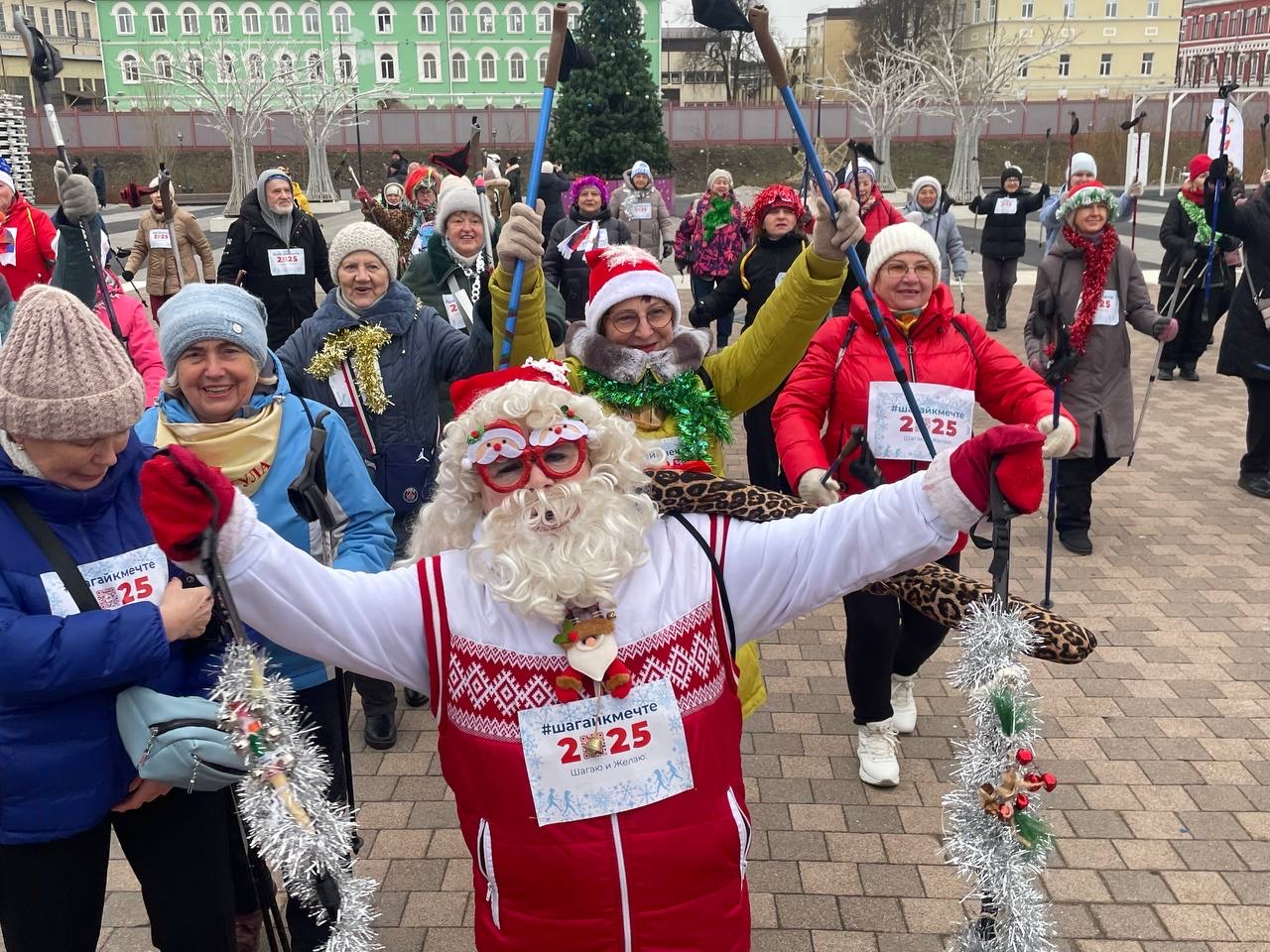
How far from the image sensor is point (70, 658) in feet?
6.97

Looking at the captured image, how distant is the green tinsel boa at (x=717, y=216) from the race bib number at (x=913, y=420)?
786 cm

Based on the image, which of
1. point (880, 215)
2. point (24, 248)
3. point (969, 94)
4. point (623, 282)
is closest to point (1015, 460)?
point (623, 282)

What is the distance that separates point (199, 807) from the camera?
246 cm

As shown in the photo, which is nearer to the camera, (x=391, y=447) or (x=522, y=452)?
(x=522, y=452)

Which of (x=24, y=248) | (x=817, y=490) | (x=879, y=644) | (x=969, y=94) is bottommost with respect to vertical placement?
(x=879, y=644)

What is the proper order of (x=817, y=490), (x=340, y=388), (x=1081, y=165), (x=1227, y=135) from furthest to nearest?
(x=1081, y=165) → (x=1227, y=135) → (x=340, y=388) → (x=817, y=490)

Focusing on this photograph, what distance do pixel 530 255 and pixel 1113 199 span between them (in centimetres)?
441

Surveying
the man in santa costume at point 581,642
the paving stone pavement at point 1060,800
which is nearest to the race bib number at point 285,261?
the paving stone pavement at point 1060,800

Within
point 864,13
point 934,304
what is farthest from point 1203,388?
point 864,13

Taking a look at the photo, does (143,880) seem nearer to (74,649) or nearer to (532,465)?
(74,649)

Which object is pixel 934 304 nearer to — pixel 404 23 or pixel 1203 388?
pixel 1203 388

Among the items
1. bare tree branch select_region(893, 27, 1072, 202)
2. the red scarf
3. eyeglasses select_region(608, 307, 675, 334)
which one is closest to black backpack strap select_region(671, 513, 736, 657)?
eyeglasses select_region(608, 307, 675, 334)

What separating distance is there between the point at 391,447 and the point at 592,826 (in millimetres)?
2579

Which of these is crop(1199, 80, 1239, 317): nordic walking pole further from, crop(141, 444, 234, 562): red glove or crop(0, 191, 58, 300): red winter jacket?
crop(0, 191, 58, 300): red winter jacket
